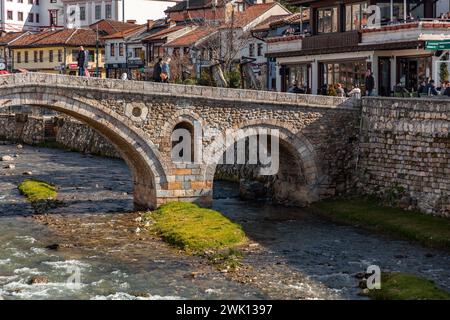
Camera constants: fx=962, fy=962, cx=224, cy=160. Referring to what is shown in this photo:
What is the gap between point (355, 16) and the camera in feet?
151

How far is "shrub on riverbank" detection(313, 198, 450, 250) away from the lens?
3212 centimetres

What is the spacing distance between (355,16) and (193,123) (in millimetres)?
12039

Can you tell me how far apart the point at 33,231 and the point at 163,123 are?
22.4 ft

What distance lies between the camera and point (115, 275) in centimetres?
2758

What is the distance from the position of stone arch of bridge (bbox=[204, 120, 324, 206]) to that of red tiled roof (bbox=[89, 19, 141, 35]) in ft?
160

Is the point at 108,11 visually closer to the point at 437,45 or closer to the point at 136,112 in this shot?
the point at 136,112

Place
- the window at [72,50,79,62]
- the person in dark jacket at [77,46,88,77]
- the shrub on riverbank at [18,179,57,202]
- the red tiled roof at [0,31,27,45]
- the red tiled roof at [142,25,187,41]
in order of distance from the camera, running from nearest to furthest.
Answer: the person in dark jacket at [77,46,88,77] < the shrub on riverbank at [18,179,57,202] < the red tiled roof at [142,25,187,41] < the window at [72,50,79,62] < the red tiled roof at [0,31,27,45]

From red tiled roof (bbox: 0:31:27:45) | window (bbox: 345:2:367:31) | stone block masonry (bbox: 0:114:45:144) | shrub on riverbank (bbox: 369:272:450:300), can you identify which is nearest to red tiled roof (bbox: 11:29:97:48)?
red tiled roof (bbox: 0:31:27:45)

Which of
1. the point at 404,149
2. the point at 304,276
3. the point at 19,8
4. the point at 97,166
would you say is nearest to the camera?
the point at 304,276

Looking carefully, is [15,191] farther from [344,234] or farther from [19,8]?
[19,8]

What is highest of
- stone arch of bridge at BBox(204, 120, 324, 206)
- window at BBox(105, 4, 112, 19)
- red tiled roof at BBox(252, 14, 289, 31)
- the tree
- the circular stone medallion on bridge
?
window at BBox(105, 4, 112, 19)

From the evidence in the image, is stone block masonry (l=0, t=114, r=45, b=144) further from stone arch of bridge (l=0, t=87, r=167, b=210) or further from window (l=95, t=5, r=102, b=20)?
stone arch of bridge (l=0, t=87, r=167, b=210)
